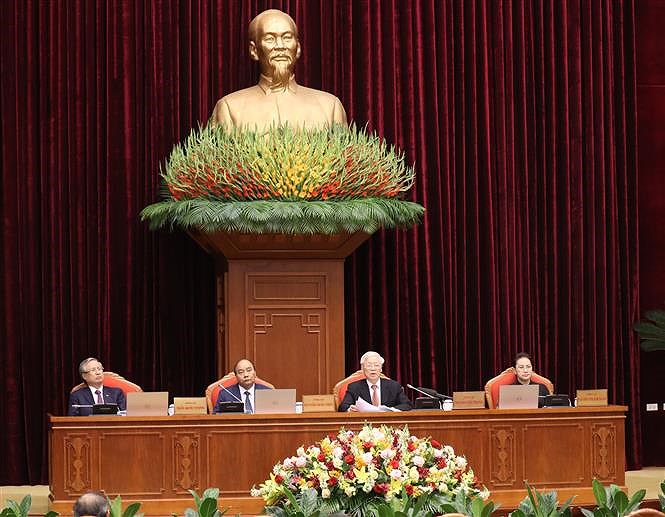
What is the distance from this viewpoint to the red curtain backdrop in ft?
34.7

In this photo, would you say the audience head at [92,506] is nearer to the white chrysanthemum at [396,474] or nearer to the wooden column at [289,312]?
the white chrysanthemum at [396,474]

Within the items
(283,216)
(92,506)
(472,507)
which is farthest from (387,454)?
(283,216)

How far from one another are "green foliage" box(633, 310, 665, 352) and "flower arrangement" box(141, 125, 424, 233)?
9.09ft

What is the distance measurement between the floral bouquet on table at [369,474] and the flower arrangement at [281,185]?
301 centimetres

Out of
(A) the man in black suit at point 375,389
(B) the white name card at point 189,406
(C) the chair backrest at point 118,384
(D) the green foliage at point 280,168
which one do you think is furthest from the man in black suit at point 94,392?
(A) the man in black suit at point 375,389

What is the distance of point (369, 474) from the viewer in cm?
591

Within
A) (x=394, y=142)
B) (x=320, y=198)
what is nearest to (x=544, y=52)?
(x=394, y=142)

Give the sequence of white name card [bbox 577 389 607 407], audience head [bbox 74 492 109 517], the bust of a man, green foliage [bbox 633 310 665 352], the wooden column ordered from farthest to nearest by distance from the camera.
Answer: green foliage [bbox 633 310 665 352], the bust of a man, the wooden column, white name card [bbox 577 389 607 407], audience head [bbox 74 492 109 517]

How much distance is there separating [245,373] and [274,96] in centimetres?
234

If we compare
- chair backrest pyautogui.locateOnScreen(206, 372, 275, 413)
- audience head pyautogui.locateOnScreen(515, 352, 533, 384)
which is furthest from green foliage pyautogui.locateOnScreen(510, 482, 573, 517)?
audience head pyautogui.locateOnScreen(515, 352, 533, 384)

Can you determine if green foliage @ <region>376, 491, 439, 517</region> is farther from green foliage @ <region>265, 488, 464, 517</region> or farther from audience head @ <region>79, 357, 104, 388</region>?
audience head @ <region>79, 357, 104, 388</region>

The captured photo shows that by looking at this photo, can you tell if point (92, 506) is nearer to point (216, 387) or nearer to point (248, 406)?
point (248, 406)

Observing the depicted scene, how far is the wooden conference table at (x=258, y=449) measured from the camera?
8039 mm

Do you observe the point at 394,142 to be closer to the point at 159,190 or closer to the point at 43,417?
the point at 159,190
